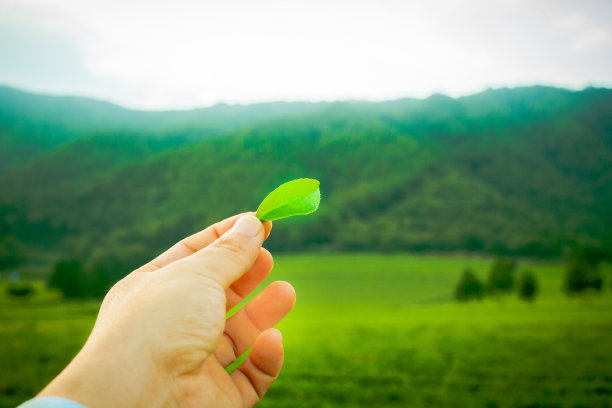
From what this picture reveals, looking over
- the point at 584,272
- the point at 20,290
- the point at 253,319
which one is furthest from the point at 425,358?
the point at 20,290

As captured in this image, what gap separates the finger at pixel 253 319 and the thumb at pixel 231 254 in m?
0.39

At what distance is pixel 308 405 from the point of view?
273 inches

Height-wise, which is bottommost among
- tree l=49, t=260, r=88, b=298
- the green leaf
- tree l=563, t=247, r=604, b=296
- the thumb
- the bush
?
the bush

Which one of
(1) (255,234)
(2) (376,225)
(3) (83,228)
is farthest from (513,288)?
(3) (83,228)

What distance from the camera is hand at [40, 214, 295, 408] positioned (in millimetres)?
1303

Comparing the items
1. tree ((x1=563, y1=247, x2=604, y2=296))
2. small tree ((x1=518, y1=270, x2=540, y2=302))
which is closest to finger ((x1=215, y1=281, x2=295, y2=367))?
tree ((x1=563, y1=247, x2=604, y2=296))

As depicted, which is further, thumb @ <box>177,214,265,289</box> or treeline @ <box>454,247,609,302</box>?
treeline @ <box>454,247,609,302</box>

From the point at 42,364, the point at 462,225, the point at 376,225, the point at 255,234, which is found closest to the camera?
the point at 255,234

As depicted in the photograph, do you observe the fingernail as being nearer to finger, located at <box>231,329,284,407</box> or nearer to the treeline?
finger, located at <box>231,329,284,407</box>

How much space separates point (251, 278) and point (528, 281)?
19749 mm

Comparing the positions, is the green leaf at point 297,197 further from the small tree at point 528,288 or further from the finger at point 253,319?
the small tree at point 528,288

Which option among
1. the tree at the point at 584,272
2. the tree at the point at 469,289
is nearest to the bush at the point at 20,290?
the tree at the point at 469,289

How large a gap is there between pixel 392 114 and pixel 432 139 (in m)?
9.38

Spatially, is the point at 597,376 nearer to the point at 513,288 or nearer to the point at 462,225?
the point at 513,288
